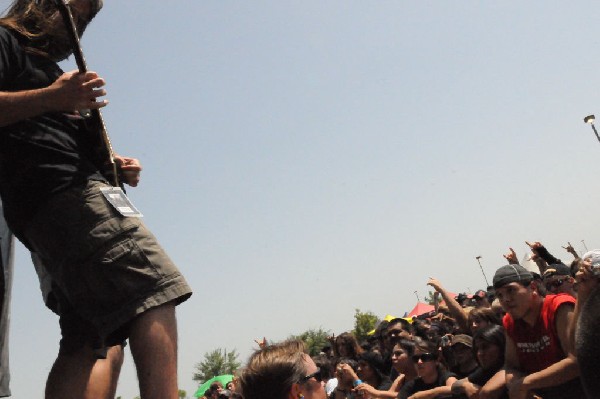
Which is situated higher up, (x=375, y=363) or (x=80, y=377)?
(x=80, y=377)

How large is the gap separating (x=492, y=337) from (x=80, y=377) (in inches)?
156

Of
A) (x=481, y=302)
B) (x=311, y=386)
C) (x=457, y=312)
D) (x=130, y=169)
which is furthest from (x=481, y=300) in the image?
(x=130, y=169)

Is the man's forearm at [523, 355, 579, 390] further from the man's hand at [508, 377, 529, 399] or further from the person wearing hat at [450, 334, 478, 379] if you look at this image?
the person wearing hat at [450, 334, 478, 379]

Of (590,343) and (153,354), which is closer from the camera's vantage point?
(590,343)

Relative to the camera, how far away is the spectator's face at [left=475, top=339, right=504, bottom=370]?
5.29 metres

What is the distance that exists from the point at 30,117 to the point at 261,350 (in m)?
1.37

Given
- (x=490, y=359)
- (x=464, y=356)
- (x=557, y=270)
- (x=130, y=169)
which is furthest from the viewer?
(x=557, y=270)

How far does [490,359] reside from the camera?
5.30m

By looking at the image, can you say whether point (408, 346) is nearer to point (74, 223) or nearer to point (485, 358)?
point (485, 358)

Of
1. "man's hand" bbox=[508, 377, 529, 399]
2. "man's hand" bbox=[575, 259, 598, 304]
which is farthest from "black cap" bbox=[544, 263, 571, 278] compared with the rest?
"man's hand" bbox=[575, 259, 598, 304]

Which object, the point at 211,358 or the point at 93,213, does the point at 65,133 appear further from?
the point at 211,358

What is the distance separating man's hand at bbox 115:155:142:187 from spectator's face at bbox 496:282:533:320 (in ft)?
10.00

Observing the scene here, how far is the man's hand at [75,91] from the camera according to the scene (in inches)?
78.4

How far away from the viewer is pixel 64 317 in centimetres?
218
